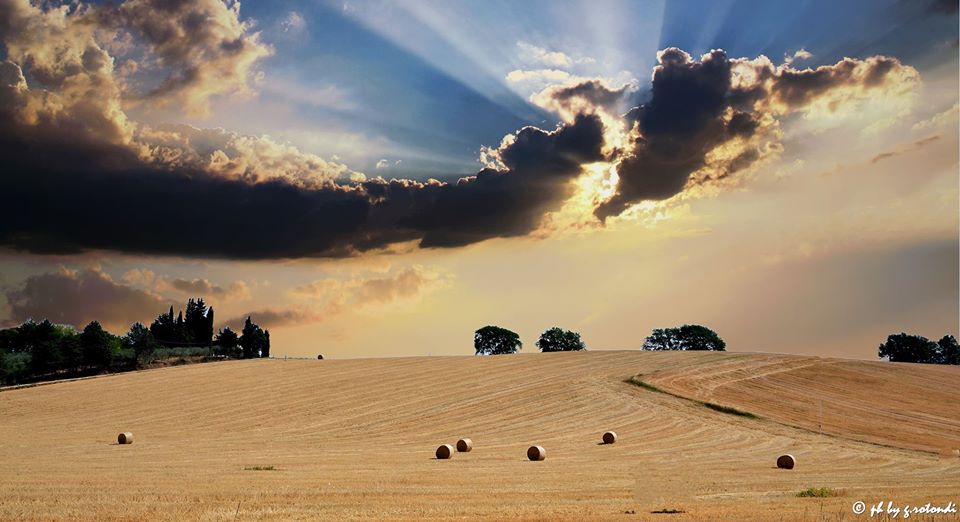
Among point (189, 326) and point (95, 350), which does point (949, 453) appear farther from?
point (189, 326)

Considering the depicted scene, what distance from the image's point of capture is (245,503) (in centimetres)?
2189

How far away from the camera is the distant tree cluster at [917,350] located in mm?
158625

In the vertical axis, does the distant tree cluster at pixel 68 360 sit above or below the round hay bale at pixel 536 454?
above

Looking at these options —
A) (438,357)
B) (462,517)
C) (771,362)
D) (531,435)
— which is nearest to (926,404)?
(771,362)

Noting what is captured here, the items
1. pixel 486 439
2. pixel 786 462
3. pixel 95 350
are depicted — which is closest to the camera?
pixel 786 462

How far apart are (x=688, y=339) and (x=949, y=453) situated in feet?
406

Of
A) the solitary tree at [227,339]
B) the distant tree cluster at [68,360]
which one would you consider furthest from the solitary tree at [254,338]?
the distant tree cluster at [68,360]

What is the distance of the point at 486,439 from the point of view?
155 feet

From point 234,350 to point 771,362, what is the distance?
81.9 metres

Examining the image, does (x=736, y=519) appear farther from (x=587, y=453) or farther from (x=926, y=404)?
(x=926, y=404)

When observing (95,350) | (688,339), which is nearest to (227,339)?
(95,350)

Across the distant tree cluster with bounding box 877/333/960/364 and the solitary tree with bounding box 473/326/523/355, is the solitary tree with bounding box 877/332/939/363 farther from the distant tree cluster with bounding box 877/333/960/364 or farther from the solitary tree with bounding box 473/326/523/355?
the solitary tree with bounding box 473/326/523/355

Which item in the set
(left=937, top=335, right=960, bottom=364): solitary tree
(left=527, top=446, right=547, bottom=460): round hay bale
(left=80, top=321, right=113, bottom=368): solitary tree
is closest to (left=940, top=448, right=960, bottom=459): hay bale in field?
(left=527, top=446, right=547, bottom=460): round hay bale

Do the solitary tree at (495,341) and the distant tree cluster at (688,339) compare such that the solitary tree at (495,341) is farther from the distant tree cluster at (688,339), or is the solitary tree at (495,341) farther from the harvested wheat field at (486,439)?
the harvested wheat field at (486,439)
